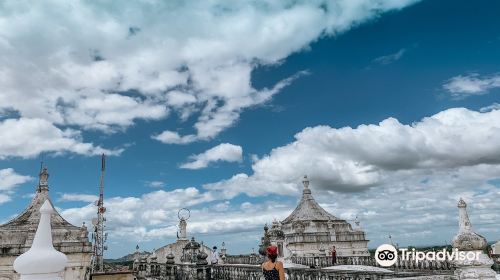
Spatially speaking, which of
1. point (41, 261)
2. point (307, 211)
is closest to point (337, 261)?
point (307, 211)

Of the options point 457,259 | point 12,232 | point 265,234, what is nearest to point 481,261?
point 457,259

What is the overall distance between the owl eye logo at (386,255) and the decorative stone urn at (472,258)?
11.7 metres

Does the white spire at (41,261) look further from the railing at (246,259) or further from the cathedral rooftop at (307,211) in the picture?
the cathedral rooftop at (307,211)

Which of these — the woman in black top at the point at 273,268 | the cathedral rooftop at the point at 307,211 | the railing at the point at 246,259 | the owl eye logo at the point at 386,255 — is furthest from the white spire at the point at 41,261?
the cathedral rooftop at the point at 307,211

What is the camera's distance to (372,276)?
13.3m

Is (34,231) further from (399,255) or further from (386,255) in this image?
(399,255)

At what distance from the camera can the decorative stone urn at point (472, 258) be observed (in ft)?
26.4

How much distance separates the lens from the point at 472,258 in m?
8.20

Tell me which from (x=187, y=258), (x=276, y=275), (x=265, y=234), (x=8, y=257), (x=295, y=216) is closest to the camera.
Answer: (x=276, y=275)

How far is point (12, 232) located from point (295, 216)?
2236 centimetres

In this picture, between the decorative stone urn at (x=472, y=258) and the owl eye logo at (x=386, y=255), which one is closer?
the decorative stone urn at (x=472, y=258)

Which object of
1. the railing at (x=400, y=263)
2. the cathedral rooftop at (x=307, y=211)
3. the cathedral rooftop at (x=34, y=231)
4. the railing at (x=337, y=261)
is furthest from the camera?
the cathedral rooftop at (x=307, y=211)

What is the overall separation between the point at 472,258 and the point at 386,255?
45.6ft

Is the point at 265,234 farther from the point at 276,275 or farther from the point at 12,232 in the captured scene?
the point at 12,232
